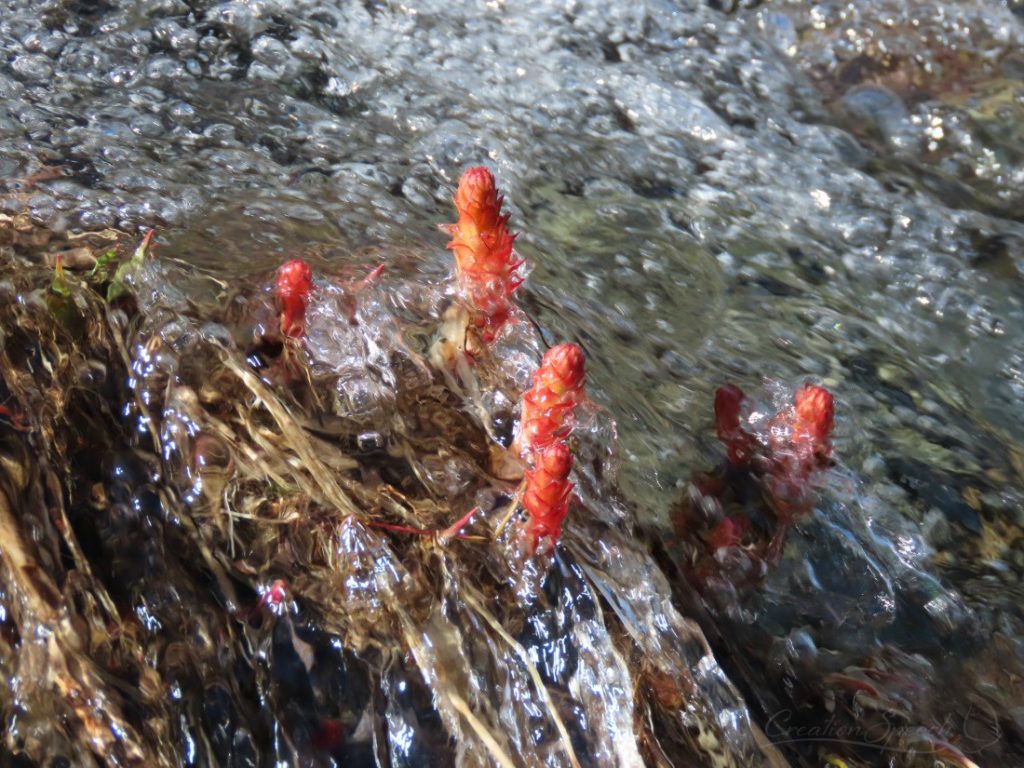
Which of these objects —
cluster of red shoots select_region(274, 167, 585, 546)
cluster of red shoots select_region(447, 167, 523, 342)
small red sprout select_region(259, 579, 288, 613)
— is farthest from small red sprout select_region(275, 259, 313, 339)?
small red sprout select_region(259, 579, 288, 613)

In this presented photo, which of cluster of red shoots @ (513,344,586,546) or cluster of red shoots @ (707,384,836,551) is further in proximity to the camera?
cluster of red shoots @ (707,384,836,551)

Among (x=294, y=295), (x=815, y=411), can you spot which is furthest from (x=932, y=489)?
(x=294, y=295)

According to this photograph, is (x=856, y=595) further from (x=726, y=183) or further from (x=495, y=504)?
(x=726, y=183)

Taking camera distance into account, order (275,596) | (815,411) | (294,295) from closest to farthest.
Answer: (275,596) < (294,295) < (815,411)

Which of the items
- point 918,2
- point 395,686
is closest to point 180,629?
point 395,686

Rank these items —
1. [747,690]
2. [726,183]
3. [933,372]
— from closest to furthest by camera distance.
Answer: [747,690] < [933,372] < [726,183]

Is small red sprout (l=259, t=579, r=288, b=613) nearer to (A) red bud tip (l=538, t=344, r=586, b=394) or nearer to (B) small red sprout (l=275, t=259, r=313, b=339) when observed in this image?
(B) small red sprout (l=275, t=259, r=313, b=339)

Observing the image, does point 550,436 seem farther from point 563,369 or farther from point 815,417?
point 815,417
